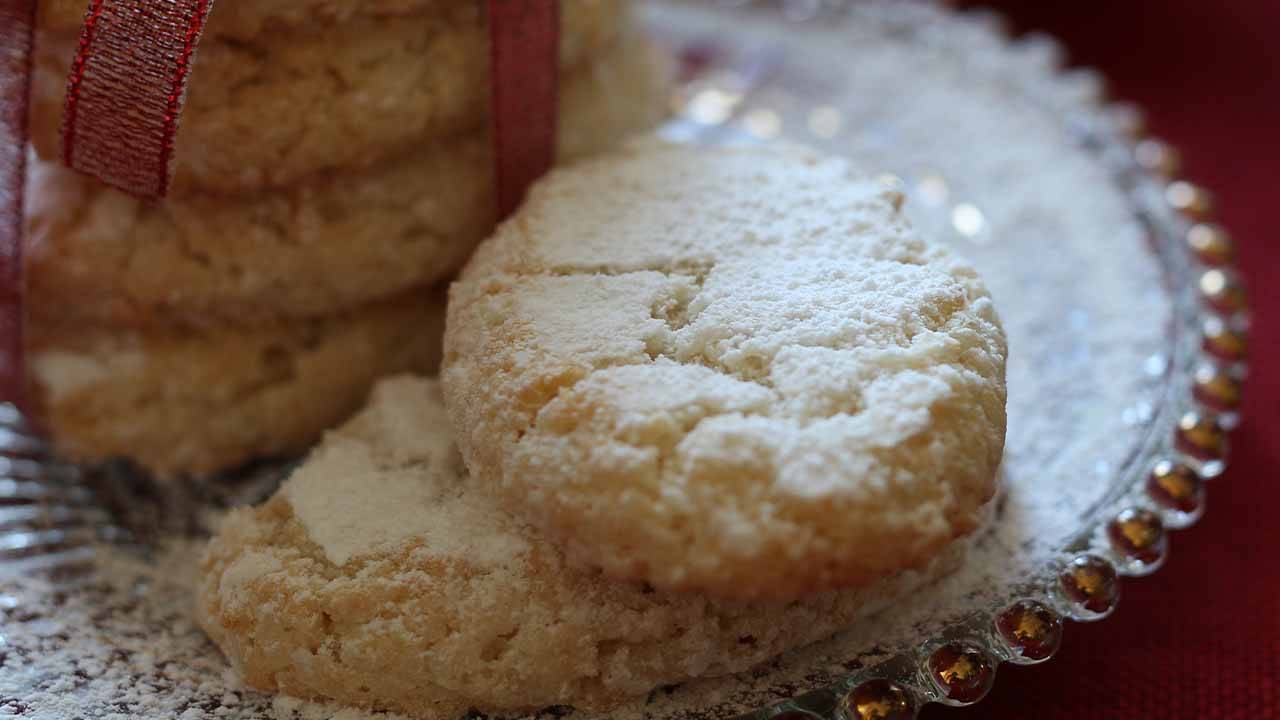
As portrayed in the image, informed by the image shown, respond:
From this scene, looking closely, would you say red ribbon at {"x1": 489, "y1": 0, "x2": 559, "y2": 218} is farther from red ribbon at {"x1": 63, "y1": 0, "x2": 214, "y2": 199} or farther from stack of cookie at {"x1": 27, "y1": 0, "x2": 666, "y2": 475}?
red ribbon at {"x1": 63, "y1": 0, "x2": 214, "y2": 199}

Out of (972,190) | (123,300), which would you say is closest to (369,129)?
(123,300)

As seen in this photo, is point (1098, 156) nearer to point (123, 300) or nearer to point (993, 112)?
point (993, 112)

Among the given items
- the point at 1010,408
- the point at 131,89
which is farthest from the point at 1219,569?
the point at 131,89

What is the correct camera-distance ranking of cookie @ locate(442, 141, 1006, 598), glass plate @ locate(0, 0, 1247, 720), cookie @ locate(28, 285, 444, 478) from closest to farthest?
1. cookie @ locate(442, 141, 1006, 598)
2. glass plate @ locate(0, 0, 1247, 720)
3. cookie @ locate(28, 285, 444, 478)

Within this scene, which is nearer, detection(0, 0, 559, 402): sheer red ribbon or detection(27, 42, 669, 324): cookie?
detection(0, 0, 559, 402): sheer red ribbon

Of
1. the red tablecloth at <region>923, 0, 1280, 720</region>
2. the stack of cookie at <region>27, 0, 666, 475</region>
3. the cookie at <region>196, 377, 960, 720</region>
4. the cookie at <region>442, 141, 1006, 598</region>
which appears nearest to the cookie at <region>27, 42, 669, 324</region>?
the stack of cookie at <region>27, 0, 666, 475</region>

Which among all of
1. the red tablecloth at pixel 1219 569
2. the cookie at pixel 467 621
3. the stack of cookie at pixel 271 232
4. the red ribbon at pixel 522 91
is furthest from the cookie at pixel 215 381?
the red tablecloth at pixel 1219 569
